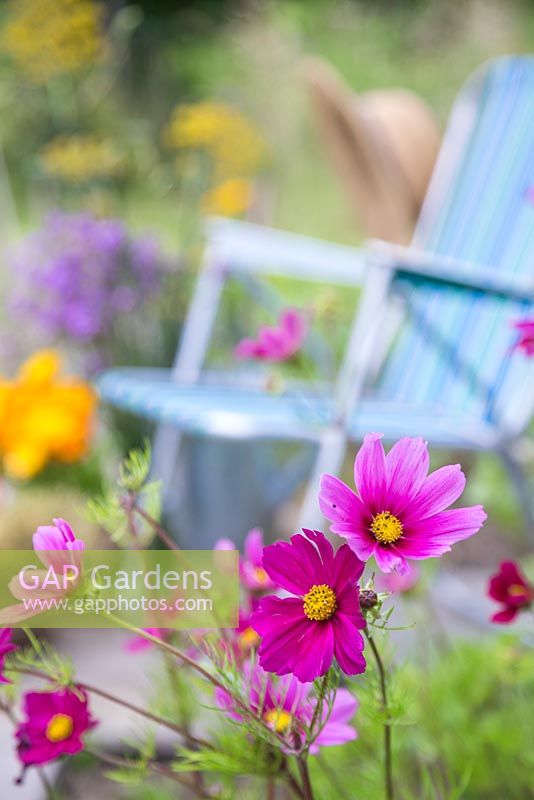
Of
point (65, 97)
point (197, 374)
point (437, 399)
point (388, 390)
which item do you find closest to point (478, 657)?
point (437, 399)

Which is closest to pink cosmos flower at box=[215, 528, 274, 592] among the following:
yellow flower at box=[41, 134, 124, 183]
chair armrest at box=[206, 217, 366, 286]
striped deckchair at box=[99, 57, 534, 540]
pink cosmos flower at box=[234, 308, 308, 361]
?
pink cosmos flower at box=[234, 308, 308, 361]

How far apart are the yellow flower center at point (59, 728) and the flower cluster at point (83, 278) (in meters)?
1.91

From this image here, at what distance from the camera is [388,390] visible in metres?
2.22

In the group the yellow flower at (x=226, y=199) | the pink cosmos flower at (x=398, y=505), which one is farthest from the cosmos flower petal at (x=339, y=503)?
the yellow flower at (x=226, y=199)

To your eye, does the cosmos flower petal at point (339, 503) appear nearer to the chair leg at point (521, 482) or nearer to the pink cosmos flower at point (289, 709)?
the pink cosmos flower at point (289, 709)

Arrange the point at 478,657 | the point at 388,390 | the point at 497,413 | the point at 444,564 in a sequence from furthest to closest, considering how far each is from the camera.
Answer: the point at 444,564, the point at 388,390, the point at 497,413, the point at 478,657

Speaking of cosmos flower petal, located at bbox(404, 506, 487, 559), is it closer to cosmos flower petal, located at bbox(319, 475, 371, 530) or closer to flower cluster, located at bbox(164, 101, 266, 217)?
cosmos flower petal, located at bbox(319, 475, 371, 530)

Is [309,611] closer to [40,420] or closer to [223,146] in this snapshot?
[40,420]

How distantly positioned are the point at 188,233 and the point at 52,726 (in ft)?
8.27

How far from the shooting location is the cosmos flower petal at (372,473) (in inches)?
18.4

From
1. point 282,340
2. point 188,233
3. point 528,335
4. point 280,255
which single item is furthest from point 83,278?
point 528,335

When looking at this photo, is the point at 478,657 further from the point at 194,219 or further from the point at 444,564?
the point at 194,219

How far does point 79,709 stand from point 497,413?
4.19 feet

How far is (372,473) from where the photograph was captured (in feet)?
1.55
